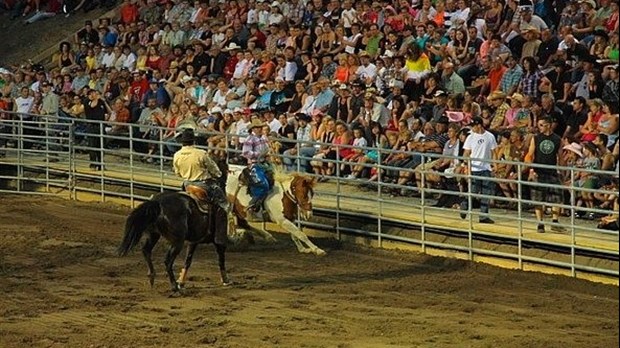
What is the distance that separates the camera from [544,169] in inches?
682

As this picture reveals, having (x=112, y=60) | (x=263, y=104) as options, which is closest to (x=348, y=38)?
(x=263, y=104)

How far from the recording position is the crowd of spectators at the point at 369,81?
18828 mm

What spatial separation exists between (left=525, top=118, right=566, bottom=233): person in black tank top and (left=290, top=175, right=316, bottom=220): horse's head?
2.90 meters

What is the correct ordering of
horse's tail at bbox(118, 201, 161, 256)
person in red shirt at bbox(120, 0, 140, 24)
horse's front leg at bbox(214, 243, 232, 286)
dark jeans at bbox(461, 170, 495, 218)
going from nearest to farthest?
horse's tail at bbox(118, 201, 161, 256), horse's front leg at bbox(214, 243, 232, 286), dark jeans at bbox(461, 170, 495, 218), person in red shirt at bbox(120, 0, 140, 24)

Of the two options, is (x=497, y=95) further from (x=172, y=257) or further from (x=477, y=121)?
(x=172, y=257)

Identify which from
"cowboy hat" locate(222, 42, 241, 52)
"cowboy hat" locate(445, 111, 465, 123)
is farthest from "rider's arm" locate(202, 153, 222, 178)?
"cowboy hat" locate(222, 42, 241, 52)

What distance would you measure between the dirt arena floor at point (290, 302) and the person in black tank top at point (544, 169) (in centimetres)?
87

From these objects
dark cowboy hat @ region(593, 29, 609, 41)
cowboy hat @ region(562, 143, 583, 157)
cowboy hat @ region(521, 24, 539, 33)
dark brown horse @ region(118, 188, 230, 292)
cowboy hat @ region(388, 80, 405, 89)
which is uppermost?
cowboy hat @ region(521, 24, 539, 33)

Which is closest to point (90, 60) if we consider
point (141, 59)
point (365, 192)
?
point (141, 59)

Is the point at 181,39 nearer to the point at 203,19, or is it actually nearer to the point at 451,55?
the point at 203,19

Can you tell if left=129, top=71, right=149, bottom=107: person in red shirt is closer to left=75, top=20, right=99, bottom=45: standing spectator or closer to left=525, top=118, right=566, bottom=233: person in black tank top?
left=75, top=20, right=99, bottom=45: standing spectator

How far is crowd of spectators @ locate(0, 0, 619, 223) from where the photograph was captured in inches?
741

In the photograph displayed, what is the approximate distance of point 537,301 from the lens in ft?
51.5

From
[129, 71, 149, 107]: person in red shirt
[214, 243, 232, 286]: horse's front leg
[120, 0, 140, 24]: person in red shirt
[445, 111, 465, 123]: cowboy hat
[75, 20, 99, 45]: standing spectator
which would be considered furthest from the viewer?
[75, 20, 99, 45]: standing spectator
